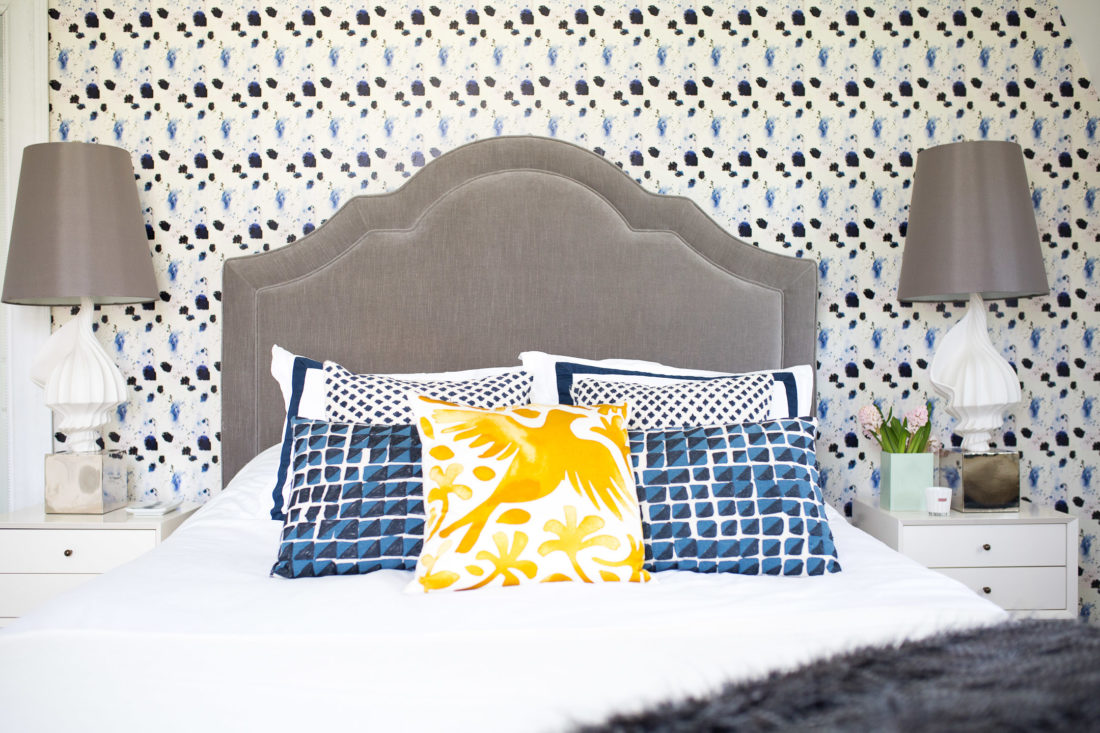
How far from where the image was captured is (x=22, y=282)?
2094 mm

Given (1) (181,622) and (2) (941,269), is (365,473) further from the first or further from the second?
(2) (941,269)

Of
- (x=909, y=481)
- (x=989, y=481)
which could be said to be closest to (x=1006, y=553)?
(x=989, y=481)

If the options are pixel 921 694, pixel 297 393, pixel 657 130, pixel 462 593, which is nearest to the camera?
pixel 921 694

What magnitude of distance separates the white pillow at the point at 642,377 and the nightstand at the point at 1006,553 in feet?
1.75

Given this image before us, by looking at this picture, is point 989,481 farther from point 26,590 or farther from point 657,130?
point 26,590

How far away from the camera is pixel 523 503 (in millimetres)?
1336

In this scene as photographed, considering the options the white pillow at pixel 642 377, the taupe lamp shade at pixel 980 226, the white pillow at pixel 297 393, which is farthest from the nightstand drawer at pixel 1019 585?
the white pillow at pixel 297 393

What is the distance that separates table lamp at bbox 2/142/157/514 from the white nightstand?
0.12 metres

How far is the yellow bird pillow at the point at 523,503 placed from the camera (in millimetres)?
1296

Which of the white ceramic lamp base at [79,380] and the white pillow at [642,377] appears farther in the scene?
the white ceramic lamp base at [79,380]

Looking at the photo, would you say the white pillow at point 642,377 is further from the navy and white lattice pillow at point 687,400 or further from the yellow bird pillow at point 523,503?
the yellow bird pillow at point 523,503

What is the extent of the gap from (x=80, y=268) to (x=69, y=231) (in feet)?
0.37

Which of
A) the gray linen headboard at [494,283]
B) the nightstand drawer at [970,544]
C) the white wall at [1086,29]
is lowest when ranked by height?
the nightstand drawer at [970,544]

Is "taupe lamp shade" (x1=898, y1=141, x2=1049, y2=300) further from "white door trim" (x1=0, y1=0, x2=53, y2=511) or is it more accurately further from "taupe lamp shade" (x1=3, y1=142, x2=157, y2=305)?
"white door trim" (x1=0, y1=0, x2=53, y2=511)
